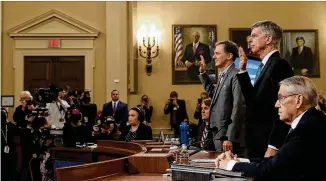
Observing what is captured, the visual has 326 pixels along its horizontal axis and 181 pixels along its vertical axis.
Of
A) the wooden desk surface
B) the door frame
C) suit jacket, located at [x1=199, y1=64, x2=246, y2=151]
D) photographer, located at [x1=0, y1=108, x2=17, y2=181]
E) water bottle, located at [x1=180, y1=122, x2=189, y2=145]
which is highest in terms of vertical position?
the door frame

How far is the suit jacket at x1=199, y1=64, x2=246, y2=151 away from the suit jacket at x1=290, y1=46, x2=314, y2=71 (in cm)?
793

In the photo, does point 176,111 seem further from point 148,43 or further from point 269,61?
point 269,61

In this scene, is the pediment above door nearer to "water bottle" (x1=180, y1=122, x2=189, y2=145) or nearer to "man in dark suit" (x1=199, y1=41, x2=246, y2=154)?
"water bottle" (x1=180, y1=122, x2=189, y2=145)

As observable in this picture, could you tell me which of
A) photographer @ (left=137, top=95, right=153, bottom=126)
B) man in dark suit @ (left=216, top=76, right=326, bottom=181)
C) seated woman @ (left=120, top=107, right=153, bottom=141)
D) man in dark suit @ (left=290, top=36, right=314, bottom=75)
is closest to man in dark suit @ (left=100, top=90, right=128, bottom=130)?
photographer @ (left=137, top=95, right=153, bottom=126)

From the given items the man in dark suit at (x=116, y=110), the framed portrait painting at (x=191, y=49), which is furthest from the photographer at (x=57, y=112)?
the framed portrait painting at (x=191, y=49)

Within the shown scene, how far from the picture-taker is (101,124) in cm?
713

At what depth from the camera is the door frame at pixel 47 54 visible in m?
11.2

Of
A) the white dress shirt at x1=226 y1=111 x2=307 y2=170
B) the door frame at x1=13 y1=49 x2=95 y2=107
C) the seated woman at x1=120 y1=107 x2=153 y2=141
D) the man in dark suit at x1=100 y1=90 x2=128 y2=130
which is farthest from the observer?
the door frame at x1=13 y1=49 x2=95 y2=107

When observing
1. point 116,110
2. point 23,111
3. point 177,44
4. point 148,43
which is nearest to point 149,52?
point 148,43

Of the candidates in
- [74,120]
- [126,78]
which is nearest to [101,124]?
[74,120]

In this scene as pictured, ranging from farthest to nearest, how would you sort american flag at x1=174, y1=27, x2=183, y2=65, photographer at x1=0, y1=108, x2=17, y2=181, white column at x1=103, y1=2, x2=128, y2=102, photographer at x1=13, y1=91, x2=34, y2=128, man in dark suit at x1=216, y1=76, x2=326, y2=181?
american flag at x1=174, y1=27, x2=183, y2=65 < white column at x1=103, y1=2, x2=128, y2=102 < photographer at x1=13, y1=91, x2=34, y2=128 < photographer at x1=0, y1=108, x2=17, y2=181 < man in dark suit at x1=216, y1=76, x2=326, y2=181

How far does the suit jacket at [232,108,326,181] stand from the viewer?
7.05 ft

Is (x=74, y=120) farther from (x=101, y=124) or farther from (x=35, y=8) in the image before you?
(x=35, y=8)

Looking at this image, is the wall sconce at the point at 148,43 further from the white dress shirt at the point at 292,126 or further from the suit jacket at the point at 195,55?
the white dress shirt at the point at 292,126
